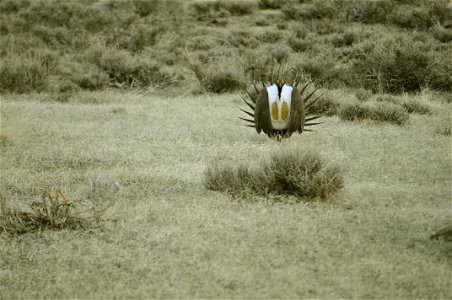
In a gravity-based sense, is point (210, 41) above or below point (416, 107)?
above

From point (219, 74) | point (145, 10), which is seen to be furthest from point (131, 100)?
point (145, 10)

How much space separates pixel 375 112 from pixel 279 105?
1.96m

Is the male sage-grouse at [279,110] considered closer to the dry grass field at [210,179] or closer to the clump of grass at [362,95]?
the dry grass field at [210,179]

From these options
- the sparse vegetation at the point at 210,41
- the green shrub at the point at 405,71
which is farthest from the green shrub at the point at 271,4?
the green shrub at the point at 405,71

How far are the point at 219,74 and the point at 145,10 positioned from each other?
10.7 metres

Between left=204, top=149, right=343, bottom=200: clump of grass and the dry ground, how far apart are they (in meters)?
0.12

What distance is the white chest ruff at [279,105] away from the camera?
17.8 ft

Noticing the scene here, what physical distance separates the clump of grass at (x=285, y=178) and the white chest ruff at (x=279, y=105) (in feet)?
3.44

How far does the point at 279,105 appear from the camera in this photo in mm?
5477

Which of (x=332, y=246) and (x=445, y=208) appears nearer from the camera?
(x=332, y=246)

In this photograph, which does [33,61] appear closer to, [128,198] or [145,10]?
[128,198]

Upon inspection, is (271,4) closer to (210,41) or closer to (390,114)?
(210,41)

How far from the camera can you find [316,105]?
771 centimetres

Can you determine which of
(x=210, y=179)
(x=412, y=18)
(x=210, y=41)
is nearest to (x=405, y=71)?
(x=412, y=18)
